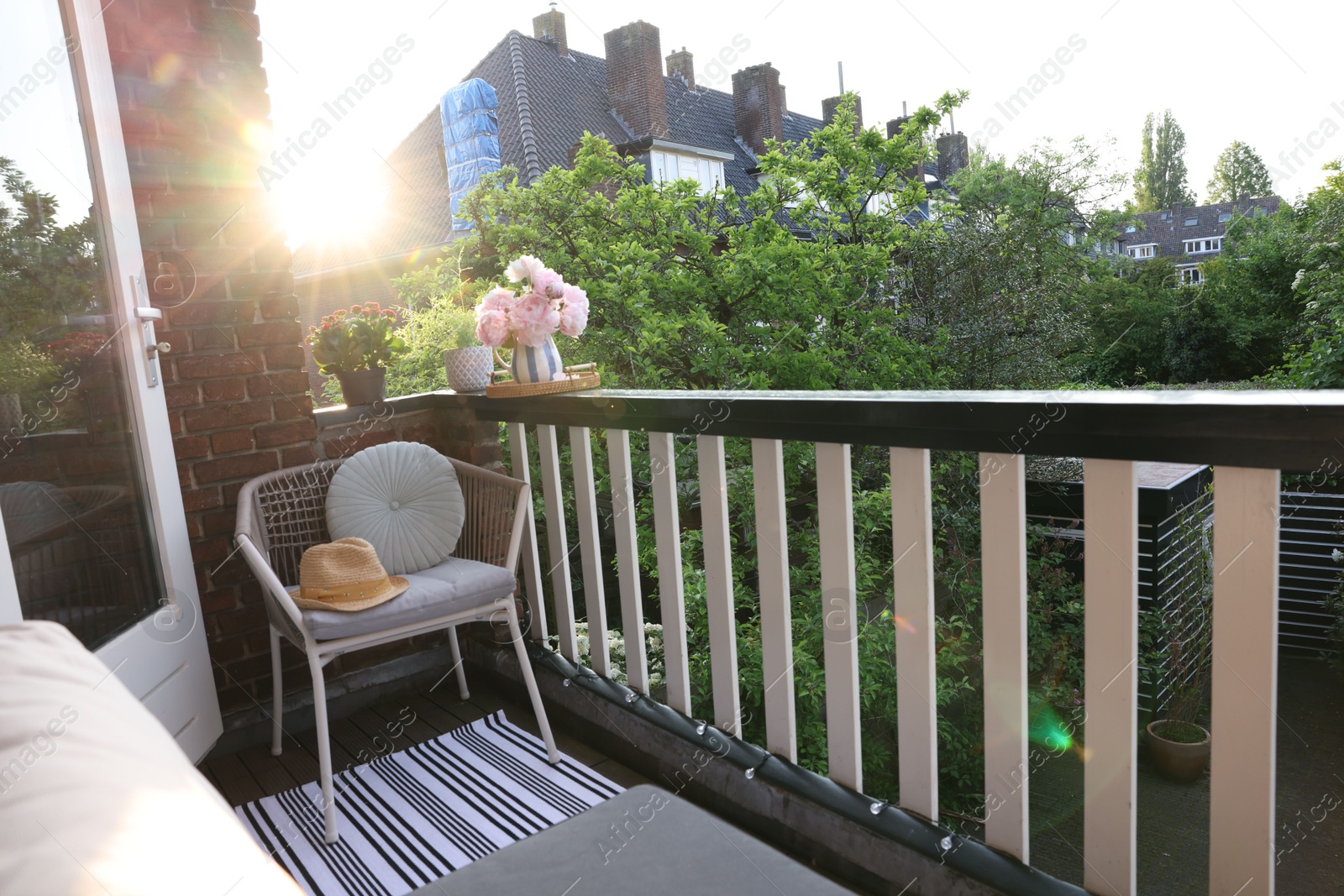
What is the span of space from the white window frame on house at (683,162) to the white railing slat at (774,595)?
9898 millimetres

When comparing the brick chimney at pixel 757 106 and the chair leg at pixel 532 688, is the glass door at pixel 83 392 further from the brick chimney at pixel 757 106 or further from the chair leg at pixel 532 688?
the brick chimney at pixel 757 106

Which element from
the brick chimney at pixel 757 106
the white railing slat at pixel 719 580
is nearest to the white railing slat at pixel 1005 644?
the white railing slat at pixel 719 580

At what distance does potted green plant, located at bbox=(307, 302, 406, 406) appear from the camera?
9.12ft

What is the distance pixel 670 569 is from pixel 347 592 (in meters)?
0.81

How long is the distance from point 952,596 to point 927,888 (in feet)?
13.8

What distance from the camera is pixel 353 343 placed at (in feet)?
9.21

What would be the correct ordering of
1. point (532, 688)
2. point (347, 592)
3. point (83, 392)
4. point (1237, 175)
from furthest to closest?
point (1237, 175) < point (532, 688) < point (347, 592) < point (83, 392)

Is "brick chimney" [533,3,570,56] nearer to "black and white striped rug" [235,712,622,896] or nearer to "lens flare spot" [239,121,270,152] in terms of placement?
"lens flare spot" [239,121,270,152]

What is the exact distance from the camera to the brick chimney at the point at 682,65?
17266 mm

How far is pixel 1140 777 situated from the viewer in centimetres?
496

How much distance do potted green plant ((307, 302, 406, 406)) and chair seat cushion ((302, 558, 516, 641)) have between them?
738 millimetres

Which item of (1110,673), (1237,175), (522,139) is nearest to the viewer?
(1110,673)

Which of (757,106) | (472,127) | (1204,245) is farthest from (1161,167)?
(472,127)

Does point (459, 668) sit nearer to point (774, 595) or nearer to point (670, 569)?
point (670, 569)
